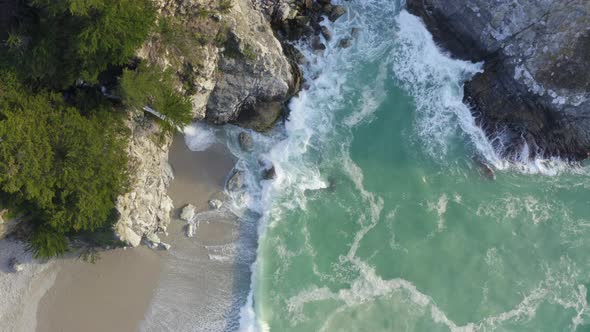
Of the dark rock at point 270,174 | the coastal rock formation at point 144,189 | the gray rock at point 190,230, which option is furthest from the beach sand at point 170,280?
the dark rock at point 270,174

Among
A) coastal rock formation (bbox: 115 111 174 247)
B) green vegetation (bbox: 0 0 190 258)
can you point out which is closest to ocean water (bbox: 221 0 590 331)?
coastal rock formation (bbox: 115 111 174 247)

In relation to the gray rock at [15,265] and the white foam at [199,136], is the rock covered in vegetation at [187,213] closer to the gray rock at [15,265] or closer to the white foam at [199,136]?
the white foam at [199,136]

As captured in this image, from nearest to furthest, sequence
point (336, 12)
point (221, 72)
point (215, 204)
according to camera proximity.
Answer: point (221, 72)
point (215, 204)
point (336, 12)

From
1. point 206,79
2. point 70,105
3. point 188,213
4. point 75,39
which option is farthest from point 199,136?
point 75,39

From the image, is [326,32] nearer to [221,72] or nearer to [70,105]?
[221,72]

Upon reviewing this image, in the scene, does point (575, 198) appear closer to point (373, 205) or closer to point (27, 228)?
point (373, 205)

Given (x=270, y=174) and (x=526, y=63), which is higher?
(x=526, y=63)
